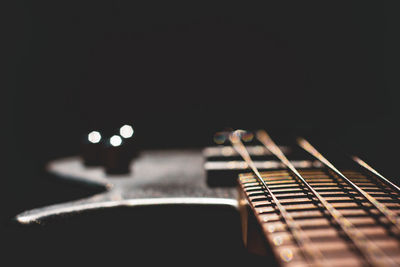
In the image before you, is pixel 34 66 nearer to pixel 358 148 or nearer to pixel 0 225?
pixel 0 225

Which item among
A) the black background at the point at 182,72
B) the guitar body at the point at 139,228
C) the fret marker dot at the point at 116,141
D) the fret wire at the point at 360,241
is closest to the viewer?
the fret wire at the point at 360,241

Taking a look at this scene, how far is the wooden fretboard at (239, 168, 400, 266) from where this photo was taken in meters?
0.85

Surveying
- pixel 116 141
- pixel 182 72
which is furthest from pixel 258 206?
pixel 182 72

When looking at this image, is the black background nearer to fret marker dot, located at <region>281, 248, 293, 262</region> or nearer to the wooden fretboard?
the wooden fretboard

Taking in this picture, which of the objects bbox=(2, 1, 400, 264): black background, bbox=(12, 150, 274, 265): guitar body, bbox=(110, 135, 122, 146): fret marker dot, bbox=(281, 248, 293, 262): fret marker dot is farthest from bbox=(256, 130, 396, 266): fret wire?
bbox=(2, 1, 400, 264): black background

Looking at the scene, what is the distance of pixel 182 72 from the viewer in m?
3.84

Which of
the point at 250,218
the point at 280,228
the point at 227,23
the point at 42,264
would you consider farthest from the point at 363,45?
the point at 42,264

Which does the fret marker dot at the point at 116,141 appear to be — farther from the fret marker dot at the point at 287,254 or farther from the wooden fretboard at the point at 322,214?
the fret marker dot at the point at 287,254

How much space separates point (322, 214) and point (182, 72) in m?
Answer: 2.99

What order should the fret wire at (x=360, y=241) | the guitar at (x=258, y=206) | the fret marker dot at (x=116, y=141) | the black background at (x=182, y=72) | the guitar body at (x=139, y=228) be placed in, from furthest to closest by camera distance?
the black background at (x=182, y=72), the fret marker dot at (x=116, y=141), the guitar body at (x=139, y=228), the guitar at (x=258, y=206), the fret wire at (x=360, y=241)

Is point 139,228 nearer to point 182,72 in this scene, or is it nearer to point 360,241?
point 360,241

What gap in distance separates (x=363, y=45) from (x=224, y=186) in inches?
102

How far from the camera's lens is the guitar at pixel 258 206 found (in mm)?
915

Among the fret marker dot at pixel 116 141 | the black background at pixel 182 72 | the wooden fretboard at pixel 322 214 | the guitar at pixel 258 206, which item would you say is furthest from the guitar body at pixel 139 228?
the black background at pixel 182 72
